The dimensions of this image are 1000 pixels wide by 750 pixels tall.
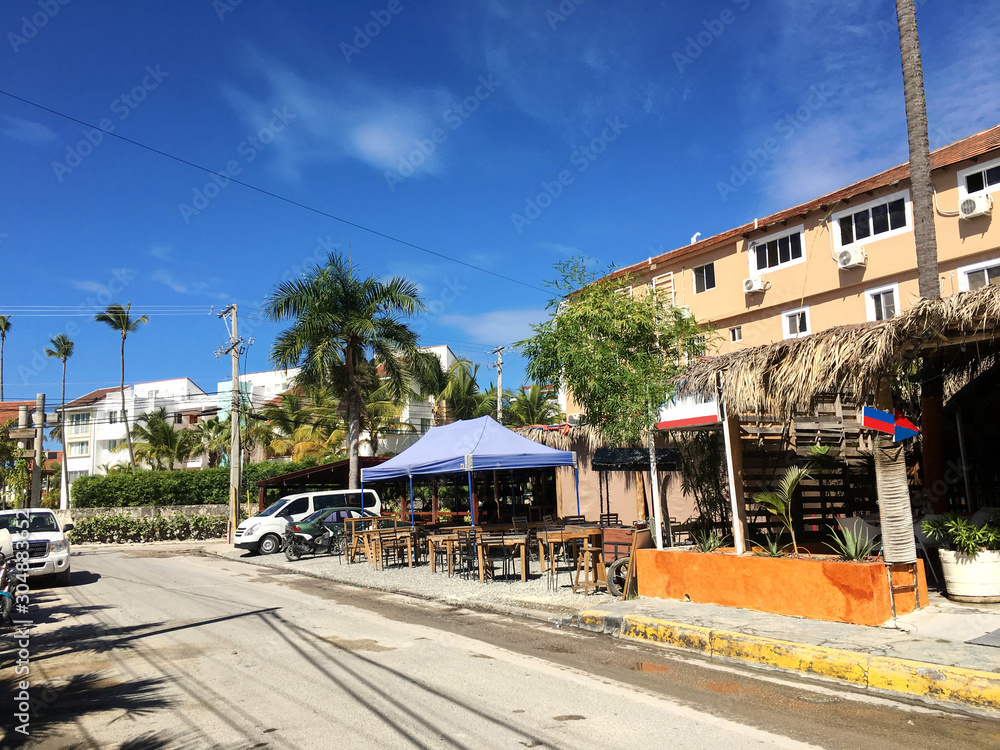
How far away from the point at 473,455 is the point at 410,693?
10.3 m

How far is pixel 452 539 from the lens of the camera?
15.4 meters

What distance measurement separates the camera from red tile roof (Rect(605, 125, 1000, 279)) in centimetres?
1959

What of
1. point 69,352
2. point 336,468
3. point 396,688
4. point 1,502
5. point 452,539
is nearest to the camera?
point 396,688

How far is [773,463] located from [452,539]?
6510mm

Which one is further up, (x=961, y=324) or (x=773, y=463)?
(x=961, y=324)

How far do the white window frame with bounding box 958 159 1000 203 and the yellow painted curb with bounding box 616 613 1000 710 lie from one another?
1706cm

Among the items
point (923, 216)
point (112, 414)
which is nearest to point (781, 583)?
point (923, 216)

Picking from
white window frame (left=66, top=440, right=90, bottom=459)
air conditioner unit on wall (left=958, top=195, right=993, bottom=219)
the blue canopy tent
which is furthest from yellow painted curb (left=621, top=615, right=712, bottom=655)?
white window frame (left=66, top=440, right=90, bottom=459)

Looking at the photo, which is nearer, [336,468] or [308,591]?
[308,591]

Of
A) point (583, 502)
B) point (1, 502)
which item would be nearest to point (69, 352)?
point (1, 502)

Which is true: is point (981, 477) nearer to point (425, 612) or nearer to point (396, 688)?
point (425, 612)

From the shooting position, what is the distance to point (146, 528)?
32.8 metres

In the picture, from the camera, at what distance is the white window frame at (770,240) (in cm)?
2403

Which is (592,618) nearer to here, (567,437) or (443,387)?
(567,437)
